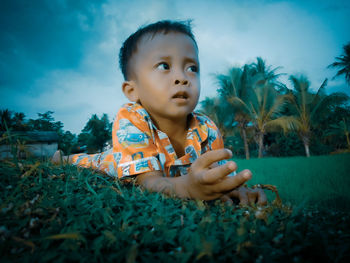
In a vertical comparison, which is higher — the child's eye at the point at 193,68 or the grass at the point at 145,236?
the child's eye at the point at 193,68

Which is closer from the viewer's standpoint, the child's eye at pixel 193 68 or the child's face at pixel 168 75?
the child's face at pixel 168 75

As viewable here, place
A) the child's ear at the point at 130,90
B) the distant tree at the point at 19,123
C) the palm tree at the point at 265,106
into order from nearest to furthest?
the child's ear at the point at 130,90
the distant tree at the point at 19,123
the palm tree at the point at 265,106

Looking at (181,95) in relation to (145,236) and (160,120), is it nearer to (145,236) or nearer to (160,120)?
(160,120)

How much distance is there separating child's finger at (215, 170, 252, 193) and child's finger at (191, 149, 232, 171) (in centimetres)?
8

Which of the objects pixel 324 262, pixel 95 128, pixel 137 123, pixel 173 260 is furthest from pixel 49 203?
pixel 95 128

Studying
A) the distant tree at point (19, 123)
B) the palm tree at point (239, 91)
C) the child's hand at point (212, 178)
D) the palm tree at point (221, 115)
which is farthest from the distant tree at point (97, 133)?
the child's hand at point (212, 178)

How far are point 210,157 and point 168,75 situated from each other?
80cm

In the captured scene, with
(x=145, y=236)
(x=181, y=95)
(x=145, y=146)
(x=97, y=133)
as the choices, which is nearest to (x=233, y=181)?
(x=145, y=236)

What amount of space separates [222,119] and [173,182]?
14.0 metres

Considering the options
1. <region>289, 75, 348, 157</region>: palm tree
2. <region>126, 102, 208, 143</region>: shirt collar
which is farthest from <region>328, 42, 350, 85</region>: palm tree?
<region>126, 102, 208, 143</region>: shirt collar

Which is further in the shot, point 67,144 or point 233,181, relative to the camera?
point 67,144

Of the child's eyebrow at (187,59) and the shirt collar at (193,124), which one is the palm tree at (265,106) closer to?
the shirt collar at (193,124)

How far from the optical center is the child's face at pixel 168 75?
128 centimetres

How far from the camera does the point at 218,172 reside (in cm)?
66
